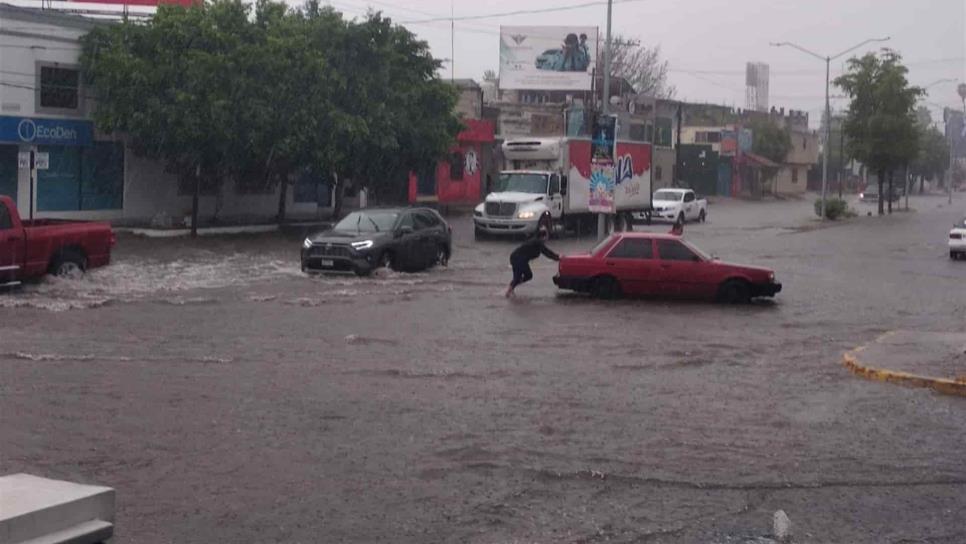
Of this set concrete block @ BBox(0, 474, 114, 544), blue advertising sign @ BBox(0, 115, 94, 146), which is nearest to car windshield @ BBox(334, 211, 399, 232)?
blue advertising sign @ BBox(0, 115, 94, 146)

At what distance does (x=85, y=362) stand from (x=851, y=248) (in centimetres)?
3169

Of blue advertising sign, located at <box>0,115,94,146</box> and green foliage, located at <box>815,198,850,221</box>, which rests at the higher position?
blue advertising sign, located at <box>0,115,94,146</box>

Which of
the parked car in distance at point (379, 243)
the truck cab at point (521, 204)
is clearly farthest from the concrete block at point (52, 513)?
the truck cab at point (521, 204)

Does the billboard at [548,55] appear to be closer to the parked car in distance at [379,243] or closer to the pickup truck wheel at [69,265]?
the parked car in distance at [379,243]

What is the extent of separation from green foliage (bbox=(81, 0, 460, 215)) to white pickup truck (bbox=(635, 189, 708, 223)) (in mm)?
16552

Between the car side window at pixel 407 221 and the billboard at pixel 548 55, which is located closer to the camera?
Result: the car side window at pixel 407 221

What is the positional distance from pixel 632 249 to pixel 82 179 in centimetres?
2106

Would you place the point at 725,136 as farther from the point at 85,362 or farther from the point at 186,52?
the point at 85,362

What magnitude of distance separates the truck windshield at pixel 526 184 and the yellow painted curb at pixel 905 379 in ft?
87.8

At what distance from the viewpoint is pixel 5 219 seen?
22953mm

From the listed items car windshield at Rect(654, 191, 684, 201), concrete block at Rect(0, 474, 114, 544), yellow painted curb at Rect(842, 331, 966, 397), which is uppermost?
car windshield at Rect(654, 191, 684, 201)

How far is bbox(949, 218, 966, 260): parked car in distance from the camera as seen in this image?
38438 millimetres

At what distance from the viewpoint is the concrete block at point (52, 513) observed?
18.6 feet

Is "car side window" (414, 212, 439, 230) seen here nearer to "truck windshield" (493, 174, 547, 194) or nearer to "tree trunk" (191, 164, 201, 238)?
"tree trunk" (191, 164, 201, 238)
